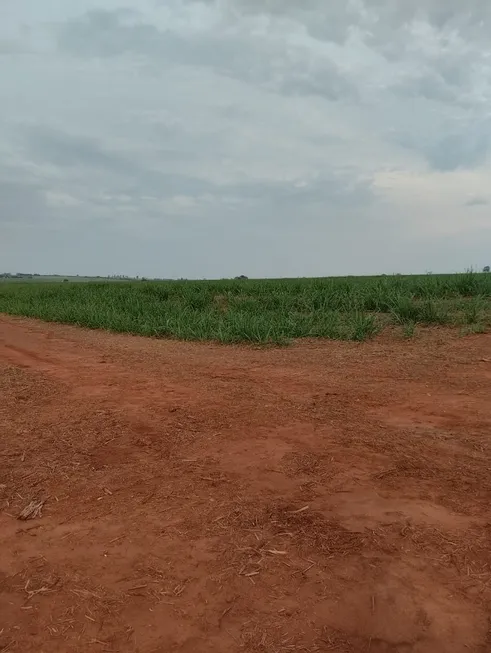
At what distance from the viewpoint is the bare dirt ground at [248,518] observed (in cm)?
187

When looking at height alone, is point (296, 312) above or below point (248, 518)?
above

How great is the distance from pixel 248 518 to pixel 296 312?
772 cm

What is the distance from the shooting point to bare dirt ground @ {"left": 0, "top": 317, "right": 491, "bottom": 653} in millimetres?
1873

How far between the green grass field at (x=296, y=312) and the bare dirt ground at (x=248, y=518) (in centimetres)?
300

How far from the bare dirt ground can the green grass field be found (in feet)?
9.84

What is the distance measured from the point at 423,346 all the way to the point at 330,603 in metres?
5.43

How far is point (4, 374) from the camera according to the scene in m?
5.97

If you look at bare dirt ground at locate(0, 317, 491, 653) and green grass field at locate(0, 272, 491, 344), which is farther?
green grass field at locate(0, 272, 491, 344)

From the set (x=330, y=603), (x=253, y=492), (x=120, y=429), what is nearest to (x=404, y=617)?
(x=330, y=603)

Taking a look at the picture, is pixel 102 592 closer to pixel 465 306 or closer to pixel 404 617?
pixel 404 617

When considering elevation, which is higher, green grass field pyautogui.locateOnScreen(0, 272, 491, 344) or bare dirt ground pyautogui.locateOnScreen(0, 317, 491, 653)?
green grass field pyautogui.locateOnScreen(0, 272, 491, 344)

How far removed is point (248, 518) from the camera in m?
2.56

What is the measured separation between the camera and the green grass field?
8.18 m

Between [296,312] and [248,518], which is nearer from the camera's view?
[248,518]
